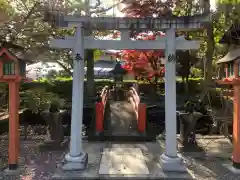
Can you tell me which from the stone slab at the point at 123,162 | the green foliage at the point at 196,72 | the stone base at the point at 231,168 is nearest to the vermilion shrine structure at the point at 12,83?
the stone slab at the point at 123,162

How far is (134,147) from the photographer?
9.70 metres

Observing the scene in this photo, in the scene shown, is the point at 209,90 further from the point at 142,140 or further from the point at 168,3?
the point at 142,140

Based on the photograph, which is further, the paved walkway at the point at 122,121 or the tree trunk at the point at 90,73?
the tree trunk at the point at 90,73

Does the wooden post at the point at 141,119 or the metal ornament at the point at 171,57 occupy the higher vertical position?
the metal ornament at the point at 171,57

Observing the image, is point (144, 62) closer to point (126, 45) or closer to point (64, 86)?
point (64, 86)

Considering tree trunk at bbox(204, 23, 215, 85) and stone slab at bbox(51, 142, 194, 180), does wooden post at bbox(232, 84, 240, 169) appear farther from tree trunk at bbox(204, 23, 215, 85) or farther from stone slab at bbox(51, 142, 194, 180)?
tree trunk at bbox(204, 23, 215, 85)

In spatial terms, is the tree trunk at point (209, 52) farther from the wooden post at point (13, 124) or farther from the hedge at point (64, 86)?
A: the wooden post at point (13, 124)

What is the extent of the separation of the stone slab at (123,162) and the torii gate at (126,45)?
586 mm

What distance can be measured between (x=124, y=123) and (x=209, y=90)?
5262 mm

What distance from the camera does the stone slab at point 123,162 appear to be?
23.6ft

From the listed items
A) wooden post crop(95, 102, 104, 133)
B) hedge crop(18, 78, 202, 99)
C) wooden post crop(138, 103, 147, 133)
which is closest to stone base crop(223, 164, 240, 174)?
wooden post crop(138, 103, 147, 133)

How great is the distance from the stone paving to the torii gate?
1.28 feet

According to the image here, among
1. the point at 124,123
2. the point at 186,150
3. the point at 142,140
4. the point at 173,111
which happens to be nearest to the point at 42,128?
the point at 124,123

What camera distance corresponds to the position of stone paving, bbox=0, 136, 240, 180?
706cm
